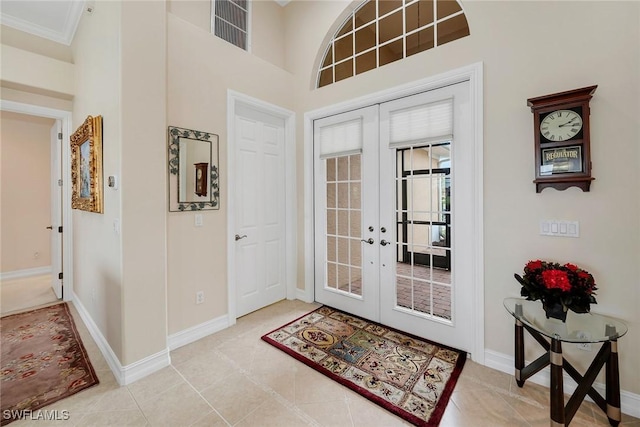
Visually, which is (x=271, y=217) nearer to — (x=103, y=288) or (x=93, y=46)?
(x=103, y=288)

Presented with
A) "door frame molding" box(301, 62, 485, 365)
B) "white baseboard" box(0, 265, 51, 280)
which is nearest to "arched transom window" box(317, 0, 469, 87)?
"door frame molding" box(301, 62, 485, 365)

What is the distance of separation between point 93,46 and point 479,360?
174 inches

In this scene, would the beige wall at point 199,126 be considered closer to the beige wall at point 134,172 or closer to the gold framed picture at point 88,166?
the beige wall at point 134,172

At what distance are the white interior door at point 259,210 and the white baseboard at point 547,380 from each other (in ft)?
7.75

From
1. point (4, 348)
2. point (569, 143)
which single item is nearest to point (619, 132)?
point (569, 143)

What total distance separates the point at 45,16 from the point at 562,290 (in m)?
5.21

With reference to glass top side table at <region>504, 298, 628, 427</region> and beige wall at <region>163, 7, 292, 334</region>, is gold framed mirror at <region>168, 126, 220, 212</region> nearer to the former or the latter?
beige wall at <region>163, 7, 292, 334</region>

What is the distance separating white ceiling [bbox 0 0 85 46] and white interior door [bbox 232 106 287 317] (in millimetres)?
1969

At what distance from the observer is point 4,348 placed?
2.57m

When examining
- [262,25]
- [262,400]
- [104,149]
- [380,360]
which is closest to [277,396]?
[262,400]

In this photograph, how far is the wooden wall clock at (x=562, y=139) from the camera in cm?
178

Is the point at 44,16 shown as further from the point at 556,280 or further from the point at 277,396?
the point at 556,280

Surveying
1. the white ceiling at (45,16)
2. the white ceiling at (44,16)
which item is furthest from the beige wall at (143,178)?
the white ceiling at (44,16)

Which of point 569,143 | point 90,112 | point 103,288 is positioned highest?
point 90,112
